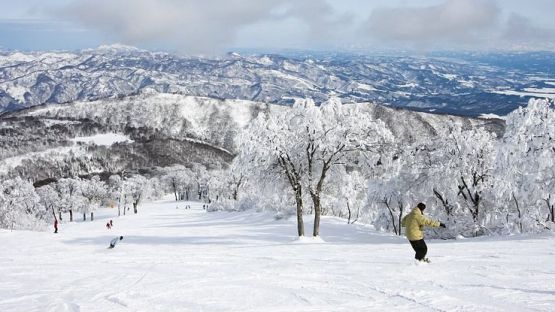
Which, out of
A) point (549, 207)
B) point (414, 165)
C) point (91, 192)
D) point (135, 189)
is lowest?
point (549, 207)

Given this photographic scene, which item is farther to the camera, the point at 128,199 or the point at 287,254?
the point at 128,199

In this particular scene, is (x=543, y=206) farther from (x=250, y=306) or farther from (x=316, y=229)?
(x=250, y=306)

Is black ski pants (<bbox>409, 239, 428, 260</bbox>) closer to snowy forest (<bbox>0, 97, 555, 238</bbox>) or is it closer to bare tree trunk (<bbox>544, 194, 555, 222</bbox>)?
snowy forest (<bbox>0, 97, 555, 238</bbox>)

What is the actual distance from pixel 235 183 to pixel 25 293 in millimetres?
93535

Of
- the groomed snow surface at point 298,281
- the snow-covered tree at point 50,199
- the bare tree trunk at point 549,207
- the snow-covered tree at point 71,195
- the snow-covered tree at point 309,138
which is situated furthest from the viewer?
the snow-covered tree at point 71,195

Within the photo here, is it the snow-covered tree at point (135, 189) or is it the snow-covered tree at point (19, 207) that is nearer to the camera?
the snow-covered tree at point (19, 207)

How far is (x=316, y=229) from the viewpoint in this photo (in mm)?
30641

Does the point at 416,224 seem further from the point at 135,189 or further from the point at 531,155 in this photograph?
the point at 135,189

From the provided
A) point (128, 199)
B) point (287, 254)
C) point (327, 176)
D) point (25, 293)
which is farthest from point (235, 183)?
point (25, 293)

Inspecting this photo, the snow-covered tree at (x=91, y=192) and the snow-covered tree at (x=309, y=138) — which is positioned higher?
the snow-covered tree at (x=309, y=138)

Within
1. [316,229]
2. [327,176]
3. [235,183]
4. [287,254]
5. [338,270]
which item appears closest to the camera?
[338,270]

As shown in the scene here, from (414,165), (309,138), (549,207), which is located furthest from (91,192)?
(549,207)

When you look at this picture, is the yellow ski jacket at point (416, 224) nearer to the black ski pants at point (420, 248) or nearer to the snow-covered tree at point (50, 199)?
the black ski pants at point (420, 248)

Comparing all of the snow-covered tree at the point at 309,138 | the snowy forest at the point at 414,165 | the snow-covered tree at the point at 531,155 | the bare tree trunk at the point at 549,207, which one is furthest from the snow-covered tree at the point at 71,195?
the bare tree trunk at the point at 549,207
